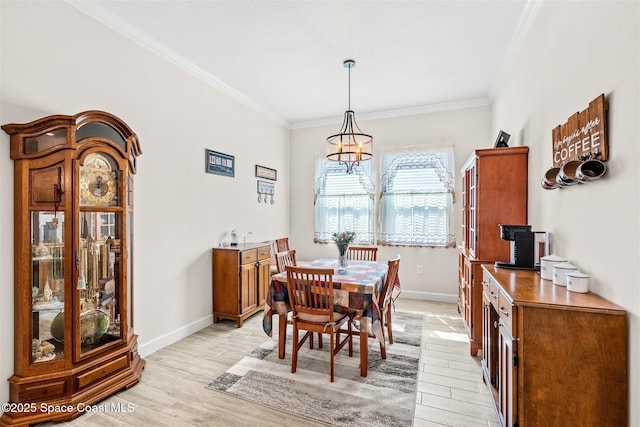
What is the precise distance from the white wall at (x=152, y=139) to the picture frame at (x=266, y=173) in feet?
0.45

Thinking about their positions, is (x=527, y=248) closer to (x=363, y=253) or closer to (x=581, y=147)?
(x=581, y=147)

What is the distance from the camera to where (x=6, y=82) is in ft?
6.78

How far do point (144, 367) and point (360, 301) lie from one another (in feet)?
6.57

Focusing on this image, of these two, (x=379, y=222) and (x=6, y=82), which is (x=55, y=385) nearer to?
(x=6, y=82)

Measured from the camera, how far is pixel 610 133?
1.54 m

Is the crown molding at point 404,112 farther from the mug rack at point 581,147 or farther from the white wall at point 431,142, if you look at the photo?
the mug rack at point 581,147

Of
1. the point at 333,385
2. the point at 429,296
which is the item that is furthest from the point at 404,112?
the point at 333,385

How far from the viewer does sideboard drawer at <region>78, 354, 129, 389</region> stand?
2.18m

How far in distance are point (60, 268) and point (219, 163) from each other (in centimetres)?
222

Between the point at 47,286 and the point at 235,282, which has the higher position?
the point at 47,286

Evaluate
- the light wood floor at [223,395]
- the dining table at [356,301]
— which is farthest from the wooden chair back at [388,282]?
the light wood floor at [223,395]

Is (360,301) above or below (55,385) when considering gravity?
above

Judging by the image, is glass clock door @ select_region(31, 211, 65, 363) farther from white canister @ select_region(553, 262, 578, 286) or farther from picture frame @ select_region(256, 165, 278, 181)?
white canister @ select_region(553, 262, 578, 286)

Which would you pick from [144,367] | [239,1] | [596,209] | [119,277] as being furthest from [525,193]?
[144,367]
